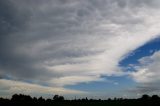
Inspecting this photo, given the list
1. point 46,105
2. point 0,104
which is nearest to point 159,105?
point 46,105

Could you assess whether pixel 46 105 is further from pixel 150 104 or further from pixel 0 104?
pixel 150 104

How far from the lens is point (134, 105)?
16462 cm

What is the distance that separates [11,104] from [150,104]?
78067 millimetres

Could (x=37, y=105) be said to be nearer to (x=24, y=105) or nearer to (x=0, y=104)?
(x=24, y=105)

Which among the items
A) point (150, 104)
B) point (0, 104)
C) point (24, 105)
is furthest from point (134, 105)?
point (0, 104)

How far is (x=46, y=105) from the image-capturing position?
526 ft

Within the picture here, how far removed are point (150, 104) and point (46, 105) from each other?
5837cm

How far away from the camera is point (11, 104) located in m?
161

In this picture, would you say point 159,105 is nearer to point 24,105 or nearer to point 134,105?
point 134,105

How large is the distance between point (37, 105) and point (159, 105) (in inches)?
2618

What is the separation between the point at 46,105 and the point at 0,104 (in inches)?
1020

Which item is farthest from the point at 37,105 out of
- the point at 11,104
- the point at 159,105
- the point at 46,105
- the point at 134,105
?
the point at 159,105

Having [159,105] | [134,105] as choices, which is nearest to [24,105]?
[134,105]

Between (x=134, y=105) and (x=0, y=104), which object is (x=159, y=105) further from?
(x=0, y=104)
